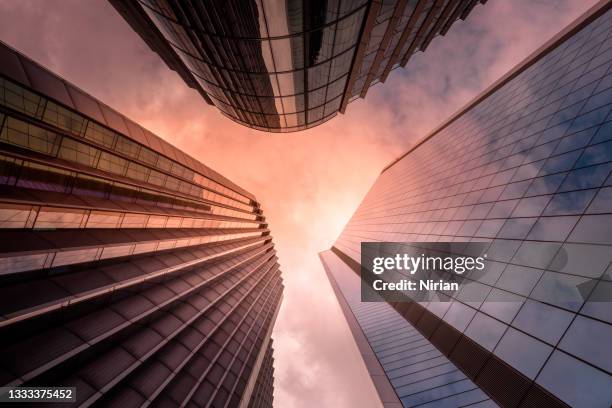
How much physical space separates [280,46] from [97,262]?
15047 millimetres

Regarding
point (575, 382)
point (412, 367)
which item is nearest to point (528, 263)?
point (575, 382)

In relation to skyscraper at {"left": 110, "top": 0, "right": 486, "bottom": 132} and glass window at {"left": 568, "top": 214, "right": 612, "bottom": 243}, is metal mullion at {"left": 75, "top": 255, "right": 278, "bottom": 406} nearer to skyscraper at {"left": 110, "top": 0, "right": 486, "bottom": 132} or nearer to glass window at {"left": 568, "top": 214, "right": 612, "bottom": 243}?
skyscraper at {"left": 110, "top": 0, "right": 486, "bottom": 132}

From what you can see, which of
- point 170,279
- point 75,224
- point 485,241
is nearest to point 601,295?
point 485,241

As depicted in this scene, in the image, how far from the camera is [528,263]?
11.9m

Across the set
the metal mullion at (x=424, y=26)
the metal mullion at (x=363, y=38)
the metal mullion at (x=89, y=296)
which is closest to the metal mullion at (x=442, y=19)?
the metal mullion at (x=424, y=26)

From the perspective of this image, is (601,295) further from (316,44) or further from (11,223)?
(11,223)

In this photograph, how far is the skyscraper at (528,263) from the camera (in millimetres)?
8469

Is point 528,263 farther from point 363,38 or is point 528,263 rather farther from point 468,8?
point 468,8

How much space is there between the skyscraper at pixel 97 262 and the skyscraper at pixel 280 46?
6.64 meters

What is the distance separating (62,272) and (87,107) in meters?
8.69

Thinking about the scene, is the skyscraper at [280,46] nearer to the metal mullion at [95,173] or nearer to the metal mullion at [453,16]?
the metal mullion at [95,173]

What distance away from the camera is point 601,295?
26.7ft

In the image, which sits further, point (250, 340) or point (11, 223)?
point (250, 340)

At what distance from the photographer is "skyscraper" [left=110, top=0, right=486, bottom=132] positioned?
38.0ft
